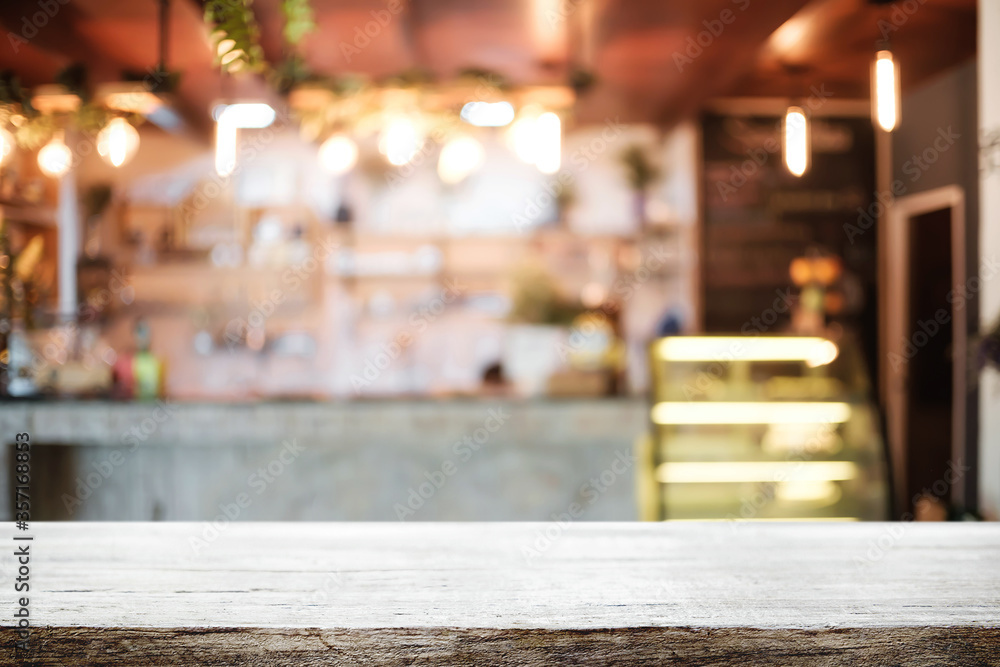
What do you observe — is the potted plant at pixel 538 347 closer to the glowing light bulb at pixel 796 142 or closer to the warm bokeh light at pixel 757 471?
the warm bokeh light at pixel 757 471

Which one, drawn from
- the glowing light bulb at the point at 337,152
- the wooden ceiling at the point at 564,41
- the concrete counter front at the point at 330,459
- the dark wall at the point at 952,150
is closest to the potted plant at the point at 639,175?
the wooden ceiling at the point at 564,41

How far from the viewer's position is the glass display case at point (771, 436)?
313 centimetres

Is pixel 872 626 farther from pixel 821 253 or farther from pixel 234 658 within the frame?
pixel 821 253

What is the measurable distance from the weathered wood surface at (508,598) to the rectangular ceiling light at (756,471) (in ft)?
7.84

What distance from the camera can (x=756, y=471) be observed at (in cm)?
321

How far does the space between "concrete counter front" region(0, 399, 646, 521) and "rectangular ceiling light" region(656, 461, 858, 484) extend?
0.45 m

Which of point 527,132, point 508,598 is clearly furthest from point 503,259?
point 508,598

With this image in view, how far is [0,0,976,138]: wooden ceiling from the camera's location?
12.0ft

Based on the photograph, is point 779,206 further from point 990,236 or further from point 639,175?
point 990,236

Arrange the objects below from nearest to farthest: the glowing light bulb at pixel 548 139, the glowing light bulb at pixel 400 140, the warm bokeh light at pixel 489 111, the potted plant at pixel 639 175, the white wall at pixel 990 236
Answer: the white wall at pixel 990 236
the glowing light bulb at pixel 548 139
the glowing light bulb at pixel 400 140
the warm bokeh light at pixel 489 111
the potted plant at pixel 639 175

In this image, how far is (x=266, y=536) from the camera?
80cm

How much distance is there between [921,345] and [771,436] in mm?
2847

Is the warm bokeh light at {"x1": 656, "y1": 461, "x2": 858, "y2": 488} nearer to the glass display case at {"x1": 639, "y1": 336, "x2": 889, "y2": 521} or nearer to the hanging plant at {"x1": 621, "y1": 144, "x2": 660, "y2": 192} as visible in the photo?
the glass display case at {"x1": 639, "y1": 336, "x2": 889, "y2": 521}

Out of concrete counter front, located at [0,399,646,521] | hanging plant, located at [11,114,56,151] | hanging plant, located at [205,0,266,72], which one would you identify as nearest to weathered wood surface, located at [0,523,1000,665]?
hanging plant, located at [205,0,266,72]
